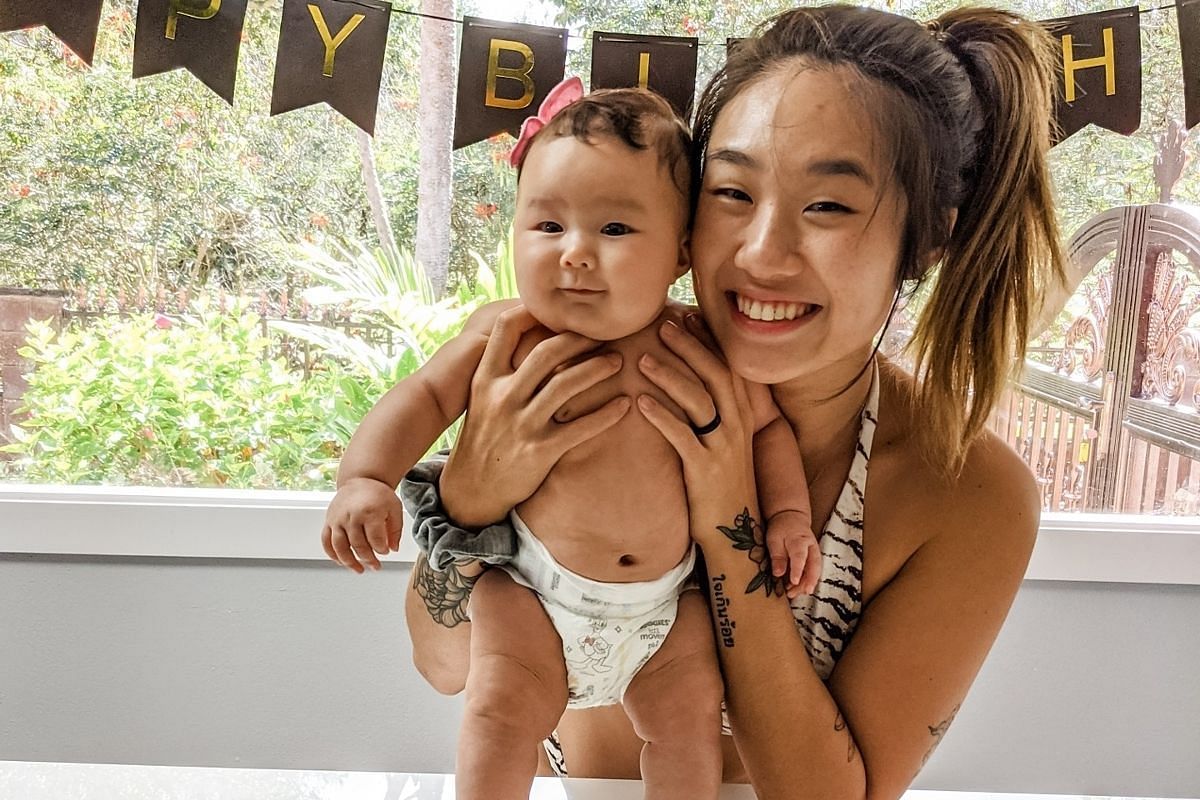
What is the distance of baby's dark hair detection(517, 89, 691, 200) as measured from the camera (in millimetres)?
1024

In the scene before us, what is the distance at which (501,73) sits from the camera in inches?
66.8

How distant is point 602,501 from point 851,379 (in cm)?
40

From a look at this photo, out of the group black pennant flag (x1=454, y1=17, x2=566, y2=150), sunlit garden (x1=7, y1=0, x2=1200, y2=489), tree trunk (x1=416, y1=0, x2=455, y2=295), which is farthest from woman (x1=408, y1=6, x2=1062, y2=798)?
tree trunk (x1=416, y1=0, x2=455, y2=295)

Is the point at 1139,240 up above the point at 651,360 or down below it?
above

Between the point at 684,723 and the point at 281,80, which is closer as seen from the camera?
the point at 684,723

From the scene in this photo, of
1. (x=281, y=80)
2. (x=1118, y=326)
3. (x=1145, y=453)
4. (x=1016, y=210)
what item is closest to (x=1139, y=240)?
(x=1118, y=326)

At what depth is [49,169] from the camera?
90.4 inches

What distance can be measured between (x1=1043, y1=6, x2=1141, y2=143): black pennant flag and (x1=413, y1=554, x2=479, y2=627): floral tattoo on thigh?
1234 millimetres

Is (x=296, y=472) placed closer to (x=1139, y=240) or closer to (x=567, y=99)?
(x=567, y=99)

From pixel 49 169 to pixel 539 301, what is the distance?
1.85 meters

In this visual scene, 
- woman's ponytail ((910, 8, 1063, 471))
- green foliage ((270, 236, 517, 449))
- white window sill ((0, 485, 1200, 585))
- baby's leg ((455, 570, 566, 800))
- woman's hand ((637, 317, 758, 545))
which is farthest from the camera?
green foliage ((270, 236, 517, 449))

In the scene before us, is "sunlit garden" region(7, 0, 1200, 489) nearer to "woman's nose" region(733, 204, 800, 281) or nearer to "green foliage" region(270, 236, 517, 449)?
"green foliage" region(270, 236, 517, 449)

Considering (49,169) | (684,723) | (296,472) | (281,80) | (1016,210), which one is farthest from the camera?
(296,472)

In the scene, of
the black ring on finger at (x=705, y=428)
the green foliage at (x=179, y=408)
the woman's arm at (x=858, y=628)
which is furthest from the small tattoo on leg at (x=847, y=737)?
the green foliage at (x=179, y=408)
